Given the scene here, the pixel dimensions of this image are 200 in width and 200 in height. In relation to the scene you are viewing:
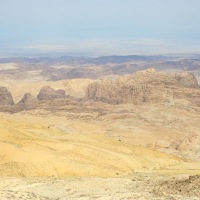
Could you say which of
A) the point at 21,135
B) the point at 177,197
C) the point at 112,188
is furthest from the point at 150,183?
the point at 21,135

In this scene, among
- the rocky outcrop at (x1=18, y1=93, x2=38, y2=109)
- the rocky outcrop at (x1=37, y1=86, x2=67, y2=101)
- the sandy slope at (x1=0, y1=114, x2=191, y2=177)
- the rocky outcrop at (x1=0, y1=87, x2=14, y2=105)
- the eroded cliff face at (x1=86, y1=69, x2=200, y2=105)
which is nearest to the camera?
the sandy slope at (x1=0, y1=114, x2=191, y2=177)

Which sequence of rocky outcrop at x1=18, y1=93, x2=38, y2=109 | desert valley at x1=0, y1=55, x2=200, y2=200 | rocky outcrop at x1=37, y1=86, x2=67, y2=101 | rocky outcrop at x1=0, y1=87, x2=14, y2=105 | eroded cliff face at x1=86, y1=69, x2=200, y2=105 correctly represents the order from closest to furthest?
desert valley at x1=0, y1=55, x2=200, y2=200 → rocky outcrop at x1=18, y1=93, x2=38, y2=109 → eroded cliff face at x1=86, y1=69, x2=200, y2=105 → rocky outcrop at x1=0, y1=87, x2=14, y2=105 → rocky outcrop at x1=37, y1=86, x2=67, y2=101

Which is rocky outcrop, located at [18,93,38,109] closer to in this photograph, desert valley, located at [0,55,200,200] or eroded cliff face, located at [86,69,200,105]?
desert valley, located at [0,55,200,200]

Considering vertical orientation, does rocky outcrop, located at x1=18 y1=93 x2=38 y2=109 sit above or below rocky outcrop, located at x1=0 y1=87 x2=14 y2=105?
below

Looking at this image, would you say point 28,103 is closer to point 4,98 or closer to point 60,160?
point 4,98

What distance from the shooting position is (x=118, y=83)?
13938 cm

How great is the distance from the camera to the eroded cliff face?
129 m

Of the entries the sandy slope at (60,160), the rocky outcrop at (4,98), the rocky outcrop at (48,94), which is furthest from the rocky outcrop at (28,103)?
the sandy slope at (60,160)

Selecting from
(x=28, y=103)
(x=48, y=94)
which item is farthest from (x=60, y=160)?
(x=48, y=94)

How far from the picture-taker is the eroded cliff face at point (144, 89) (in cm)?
12900

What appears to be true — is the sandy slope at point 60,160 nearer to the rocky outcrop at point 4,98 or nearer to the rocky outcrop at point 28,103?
the rocky outcrop at point 28,103

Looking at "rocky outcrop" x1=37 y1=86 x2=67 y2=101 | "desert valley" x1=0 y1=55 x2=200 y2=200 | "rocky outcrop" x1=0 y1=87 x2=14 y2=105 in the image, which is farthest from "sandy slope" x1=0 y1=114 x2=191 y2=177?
"rocky outcrop" x1=37 y1=86 x2=67 y2=101

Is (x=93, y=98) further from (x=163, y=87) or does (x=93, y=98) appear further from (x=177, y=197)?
(x=177, y=197)

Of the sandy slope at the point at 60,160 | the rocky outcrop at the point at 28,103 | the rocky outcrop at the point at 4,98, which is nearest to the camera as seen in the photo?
the sandy slope at the point at 60,160
